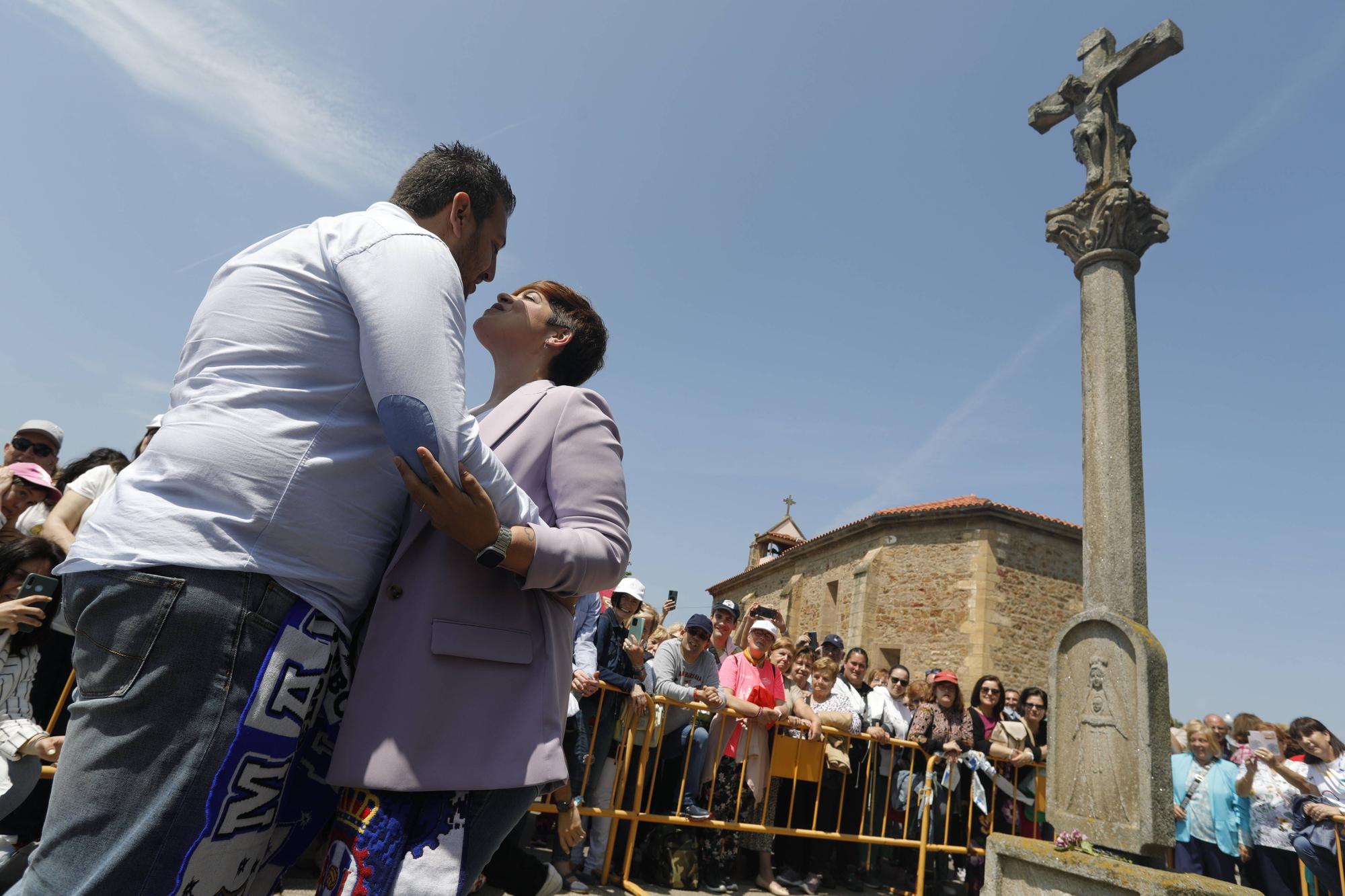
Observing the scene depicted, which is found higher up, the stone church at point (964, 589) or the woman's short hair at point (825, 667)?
the stone church at point (964, 589)

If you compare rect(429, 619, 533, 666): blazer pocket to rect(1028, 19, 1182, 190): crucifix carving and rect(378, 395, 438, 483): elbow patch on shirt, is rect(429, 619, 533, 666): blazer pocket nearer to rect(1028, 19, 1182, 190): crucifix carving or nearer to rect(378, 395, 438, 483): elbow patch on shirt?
rect(378, 395, 438, 483): elbow patch on shirt

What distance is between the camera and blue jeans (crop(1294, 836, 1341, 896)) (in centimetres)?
639

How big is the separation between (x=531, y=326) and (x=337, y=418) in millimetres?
586

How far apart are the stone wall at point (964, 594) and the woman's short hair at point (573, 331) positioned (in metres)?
18.4

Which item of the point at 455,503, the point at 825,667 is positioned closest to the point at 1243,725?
the point at 825,667

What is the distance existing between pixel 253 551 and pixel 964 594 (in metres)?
20.3

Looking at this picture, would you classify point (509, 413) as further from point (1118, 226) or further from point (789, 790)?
point (1118, 226)

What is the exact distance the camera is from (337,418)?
1326 mm

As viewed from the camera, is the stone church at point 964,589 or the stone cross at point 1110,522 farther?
the stone church at point 964,589

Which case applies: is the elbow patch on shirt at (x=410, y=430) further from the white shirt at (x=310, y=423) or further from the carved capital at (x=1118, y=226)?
the carved capital at (x=1118, y=226)

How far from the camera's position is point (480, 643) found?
1.31 meters

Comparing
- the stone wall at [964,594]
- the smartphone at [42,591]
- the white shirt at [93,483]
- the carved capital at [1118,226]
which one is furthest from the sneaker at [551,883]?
the stone wall at [964,594]

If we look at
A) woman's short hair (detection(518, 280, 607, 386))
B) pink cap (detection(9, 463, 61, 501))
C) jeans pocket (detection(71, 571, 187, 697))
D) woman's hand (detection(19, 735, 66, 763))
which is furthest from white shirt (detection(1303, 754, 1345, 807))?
pink cap (detection(9, 463, 61, 501))

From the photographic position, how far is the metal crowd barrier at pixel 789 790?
18.0 feet
